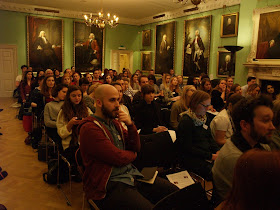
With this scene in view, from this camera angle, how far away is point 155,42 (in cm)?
1587

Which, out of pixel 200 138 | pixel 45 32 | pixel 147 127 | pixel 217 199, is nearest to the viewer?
pixel 217 199

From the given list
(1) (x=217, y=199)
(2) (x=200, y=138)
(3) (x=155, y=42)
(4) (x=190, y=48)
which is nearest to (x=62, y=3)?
(3) (x=155, y=42)

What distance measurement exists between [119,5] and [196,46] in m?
4.62

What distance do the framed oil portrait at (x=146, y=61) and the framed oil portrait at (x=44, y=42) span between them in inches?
209

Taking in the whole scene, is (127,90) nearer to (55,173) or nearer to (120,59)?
(55,173)

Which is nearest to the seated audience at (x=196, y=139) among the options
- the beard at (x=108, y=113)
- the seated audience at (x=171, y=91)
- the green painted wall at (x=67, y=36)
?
the beard at (x=108, y=113)

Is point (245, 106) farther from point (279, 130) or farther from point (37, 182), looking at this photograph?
point (37, 182)

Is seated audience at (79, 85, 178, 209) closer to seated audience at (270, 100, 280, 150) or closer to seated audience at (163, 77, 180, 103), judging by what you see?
seated audience at (270, 100, 280, 150)

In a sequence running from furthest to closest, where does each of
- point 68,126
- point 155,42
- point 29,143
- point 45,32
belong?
point 155,42 < point 45,32 < point 29,143 < point 68,126

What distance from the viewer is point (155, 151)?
3391mm

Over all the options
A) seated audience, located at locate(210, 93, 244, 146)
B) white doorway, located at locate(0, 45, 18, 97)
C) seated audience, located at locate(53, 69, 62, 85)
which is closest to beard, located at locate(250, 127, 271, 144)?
seated audience, located at locate(210, 93, 244, 146)

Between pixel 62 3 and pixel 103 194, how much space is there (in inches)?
527

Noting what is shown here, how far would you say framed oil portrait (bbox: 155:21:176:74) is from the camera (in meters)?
14.5

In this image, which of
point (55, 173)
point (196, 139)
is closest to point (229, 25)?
point (196, 139)
